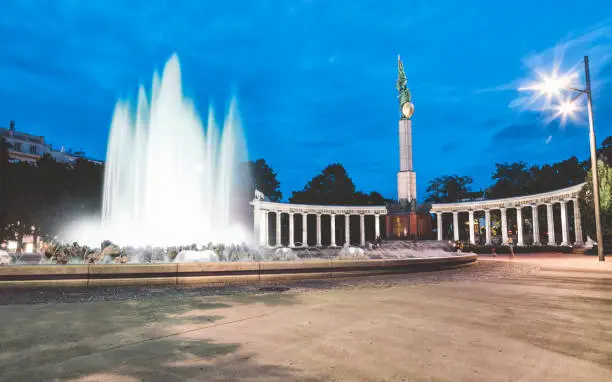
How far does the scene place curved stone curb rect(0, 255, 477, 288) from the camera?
14164 millimetres

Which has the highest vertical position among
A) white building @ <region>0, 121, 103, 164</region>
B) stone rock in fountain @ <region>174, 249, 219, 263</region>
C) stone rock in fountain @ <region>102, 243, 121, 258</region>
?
white building @ <region>0, 121, 103, 164</region>

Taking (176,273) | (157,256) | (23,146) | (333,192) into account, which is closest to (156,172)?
(157,256)

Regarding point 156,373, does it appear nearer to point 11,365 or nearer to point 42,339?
point 11,365

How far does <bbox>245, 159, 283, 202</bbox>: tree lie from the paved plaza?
87461mm

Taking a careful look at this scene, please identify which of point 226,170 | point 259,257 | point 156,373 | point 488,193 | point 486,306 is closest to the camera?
point 156,373

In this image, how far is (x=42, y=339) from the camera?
6.77m

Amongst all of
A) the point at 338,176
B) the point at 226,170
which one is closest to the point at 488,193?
the point at 338,176

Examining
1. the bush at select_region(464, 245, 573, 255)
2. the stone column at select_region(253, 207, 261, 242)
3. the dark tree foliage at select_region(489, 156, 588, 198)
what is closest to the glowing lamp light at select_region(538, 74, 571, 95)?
the bush at select_region(464, 245, 573, 255)

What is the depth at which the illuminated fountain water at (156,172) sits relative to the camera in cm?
3116

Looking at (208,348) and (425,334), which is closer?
(208,348)

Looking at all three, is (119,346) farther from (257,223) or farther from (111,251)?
(257,223)

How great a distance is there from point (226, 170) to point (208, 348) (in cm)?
3728

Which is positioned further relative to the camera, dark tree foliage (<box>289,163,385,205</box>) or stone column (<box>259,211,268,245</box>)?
dark tree foliage (<box>289,163,385,205</box>)

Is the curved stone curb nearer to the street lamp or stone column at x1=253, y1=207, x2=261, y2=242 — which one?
the street lamp
